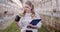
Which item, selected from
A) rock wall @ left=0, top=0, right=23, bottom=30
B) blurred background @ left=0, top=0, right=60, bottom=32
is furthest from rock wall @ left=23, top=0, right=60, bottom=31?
rock wall @ left=0, top=0, right=23, bottom=30

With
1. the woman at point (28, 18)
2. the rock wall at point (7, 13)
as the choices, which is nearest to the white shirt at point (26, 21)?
the woman at point (28, 18)

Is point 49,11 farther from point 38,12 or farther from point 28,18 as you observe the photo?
point 28,18

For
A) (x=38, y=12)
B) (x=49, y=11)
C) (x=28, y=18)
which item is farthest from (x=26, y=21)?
(x=49, y=11)

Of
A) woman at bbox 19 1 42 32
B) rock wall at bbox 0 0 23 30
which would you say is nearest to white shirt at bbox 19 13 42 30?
woman at bbox 19 1 42 32

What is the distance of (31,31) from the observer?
1.76 metres

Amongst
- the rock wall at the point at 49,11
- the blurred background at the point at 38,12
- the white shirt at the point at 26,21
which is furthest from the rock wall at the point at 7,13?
the rock wall at the point at 49,11

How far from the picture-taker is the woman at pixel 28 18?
5.79 ft

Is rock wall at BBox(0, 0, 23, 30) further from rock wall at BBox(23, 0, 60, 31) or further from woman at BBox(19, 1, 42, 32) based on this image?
rock wall at BBox(23, 0, 60, 31)

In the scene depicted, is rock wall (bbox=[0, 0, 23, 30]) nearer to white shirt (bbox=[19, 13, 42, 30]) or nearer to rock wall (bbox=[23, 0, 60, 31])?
white shirt (bbox=[19, 13, 42, 30])

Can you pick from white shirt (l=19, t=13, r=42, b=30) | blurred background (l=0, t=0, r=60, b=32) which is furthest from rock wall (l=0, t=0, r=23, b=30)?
white shirt (l=19, t=13, r=42, b=30)

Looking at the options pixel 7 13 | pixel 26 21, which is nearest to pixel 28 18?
pixel 26 21

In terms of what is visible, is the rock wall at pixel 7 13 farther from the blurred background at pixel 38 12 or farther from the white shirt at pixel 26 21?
the white shirt at pixel 26 21

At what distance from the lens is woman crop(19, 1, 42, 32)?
1.76 meters

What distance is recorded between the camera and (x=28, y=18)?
5.78ft
